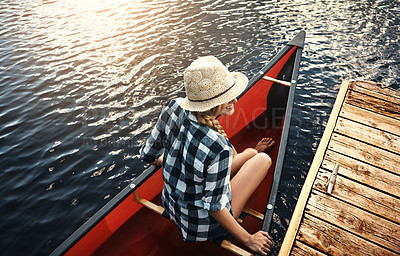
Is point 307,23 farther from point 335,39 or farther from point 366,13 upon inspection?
point 366,13

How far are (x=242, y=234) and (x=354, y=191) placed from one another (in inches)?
87.4

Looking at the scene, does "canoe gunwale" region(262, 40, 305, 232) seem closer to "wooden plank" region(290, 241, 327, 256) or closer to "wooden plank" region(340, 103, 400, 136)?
"wooden plank" region(290, 241, 327, 256)

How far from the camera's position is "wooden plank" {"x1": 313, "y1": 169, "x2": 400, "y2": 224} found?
135 inches

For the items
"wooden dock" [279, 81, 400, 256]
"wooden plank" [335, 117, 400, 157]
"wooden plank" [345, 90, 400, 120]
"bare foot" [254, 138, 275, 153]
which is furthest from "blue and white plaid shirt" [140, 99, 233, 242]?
"wooden plank" [345, 90, 400, 120]

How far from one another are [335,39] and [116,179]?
7.91 m

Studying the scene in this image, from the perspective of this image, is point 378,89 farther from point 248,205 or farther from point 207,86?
point 207,86

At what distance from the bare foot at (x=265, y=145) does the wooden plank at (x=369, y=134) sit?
4.02 ft

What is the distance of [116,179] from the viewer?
4.91m

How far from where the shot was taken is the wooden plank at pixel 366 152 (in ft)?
13.1

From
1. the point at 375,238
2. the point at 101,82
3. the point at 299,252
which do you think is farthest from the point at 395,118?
the point at 101,82

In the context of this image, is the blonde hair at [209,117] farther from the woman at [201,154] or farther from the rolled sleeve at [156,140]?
the rolled sleeve at [156,140]

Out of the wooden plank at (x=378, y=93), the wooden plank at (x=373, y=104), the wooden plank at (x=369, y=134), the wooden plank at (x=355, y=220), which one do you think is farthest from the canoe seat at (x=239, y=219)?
the wooden plank at (x=378, y=93)

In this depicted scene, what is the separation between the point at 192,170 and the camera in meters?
2.07

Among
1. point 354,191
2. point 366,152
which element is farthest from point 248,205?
point 366,152
